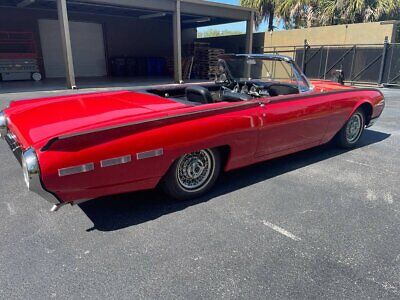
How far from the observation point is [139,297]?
2.03 m

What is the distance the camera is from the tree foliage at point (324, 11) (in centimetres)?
2054

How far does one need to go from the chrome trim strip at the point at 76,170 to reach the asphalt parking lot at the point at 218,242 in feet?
1.91

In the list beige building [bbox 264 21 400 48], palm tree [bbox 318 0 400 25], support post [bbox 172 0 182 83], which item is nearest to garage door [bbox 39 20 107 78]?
support post [bbox 172 0 182 83]

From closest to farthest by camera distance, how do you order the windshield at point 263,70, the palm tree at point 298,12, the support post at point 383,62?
the windshield at point 263,70, the support post at point 383,62, the palm tree at point 298,12

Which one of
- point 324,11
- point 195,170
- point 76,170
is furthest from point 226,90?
point 324,11

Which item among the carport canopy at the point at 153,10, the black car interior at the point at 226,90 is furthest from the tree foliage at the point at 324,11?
the black car interior at the point at 226,90

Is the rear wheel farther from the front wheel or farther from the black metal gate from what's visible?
the black metal gate

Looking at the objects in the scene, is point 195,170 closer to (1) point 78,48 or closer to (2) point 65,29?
(2) point 65,29

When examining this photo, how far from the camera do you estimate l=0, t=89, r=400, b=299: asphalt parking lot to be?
2127mm

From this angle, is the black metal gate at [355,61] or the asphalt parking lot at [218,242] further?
the black metal gate at [355,61]

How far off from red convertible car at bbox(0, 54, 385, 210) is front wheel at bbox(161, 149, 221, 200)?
0.03 feet

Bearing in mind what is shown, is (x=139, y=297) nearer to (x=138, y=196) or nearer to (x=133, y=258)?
(x=133, y=258)

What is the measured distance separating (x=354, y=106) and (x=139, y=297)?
13.4 ft

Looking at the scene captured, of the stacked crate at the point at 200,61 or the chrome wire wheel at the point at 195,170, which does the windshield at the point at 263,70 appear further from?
the stacked crate at the point at 200,61
